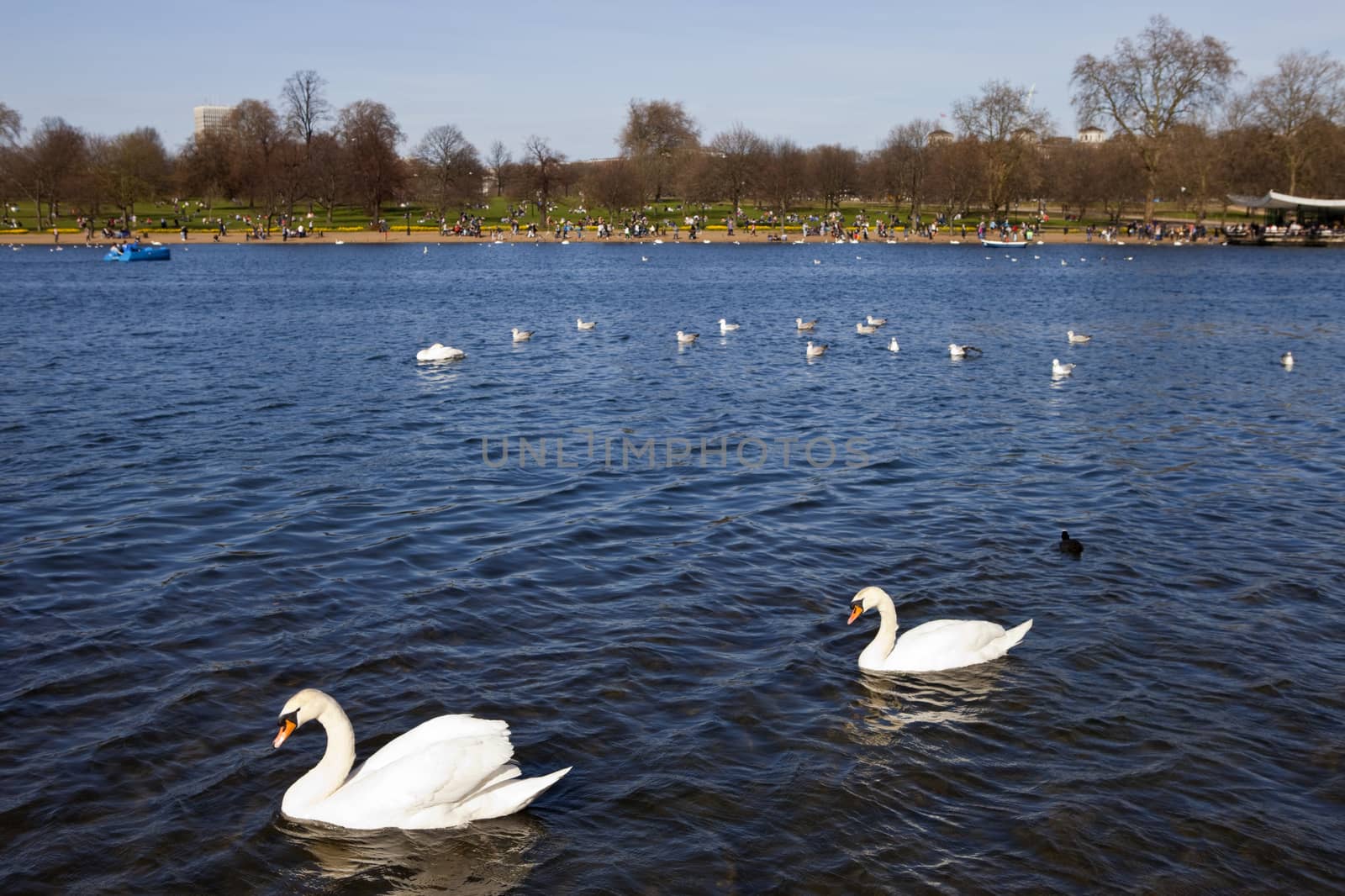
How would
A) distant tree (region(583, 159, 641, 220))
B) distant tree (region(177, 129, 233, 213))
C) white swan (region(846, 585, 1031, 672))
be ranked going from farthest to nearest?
distant tree (region(583, 159, 641, 220))
distant tree (region(177, 129, 233, 213))
white swan (region(846, 585, 1031, 672))

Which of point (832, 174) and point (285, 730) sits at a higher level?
point (832, 174)

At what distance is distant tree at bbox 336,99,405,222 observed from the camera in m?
110

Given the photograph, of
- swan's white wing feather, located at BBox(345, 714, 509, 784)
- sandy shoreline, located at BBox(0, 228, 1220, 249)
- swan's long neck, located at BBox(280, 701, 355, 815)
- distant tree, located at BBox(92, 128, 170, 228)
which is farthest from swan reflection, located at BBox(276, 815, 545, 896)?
distant tree, located at BBox(92, 128, 170, 228)

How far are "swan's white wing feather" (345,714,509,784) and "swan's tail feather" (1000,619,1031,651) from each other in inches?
192

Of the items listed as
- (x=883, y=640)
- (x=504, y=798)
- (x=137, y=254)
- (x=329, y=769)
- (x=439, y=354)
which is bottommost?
(x=504, y=798)

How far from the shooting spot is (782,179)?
392 feet

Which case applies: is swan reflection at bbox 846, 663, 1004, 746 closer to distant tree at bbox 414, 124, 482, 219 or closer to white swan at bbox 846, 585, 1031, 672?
white swan at bbox 846, 585, 1031, 672

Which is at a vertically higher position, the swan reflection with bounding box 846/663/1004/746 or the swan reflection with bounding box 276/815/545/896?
the swan reflection with bounding box 846/663/1004/746

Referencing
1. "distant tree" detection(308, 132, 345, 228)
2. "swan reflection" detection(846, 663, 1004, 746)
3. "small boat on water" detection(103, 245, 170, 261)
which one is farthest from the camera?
"distant tree" detection(308, 132, 345, 228)

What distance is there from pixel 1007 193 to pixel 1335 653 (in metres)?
107

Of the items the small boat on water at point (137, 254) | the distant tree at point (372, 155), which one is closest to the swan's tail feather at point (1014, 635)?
the small boat on water at point (137, 254)

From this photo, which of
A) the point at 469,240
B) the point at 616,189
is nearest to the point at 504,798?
the point at 469,240

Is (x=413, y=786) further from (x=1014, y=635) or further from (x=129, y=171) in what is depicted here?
(x=129, y=171)

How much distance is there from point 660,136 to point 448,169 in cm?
2990
